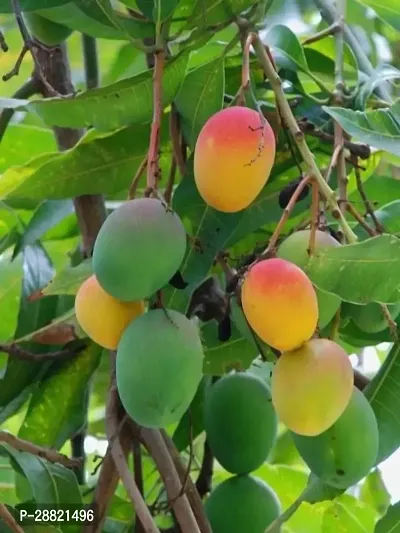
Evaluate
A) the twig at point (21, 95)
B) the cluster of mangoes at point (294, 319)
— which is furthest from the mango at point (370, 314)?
the twig at point (21, 95)

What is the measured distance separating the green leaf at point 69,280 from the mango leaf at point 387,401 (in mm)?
201

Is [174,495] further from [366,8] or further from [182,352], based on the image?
[366,8]

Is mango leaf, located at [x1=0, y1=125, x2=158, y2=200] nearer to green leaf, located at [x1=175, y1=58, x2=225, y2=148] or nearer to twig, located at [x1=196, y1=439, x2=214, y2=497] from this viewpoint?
green leaf, located at [x1=175, y1=58, x2=225, y2=148]

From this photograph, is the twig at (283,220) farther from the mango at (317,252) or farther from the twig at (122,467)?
the twig at (122,467)

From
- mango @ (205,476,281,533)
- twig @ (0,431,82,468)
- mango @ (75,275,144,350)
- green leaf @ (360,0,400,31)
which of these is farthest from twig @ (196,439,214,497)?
green leaf @ (360,0,400,31)

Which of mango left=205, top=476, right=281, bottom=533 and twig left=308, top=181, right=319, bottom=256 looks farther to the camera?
mango left=205, top=476, right=281, bottom=533

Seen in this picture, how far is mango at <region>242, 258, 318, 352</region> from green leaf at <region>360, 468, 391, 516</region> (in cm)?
64

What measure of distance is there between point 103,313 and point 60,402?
0.88ft

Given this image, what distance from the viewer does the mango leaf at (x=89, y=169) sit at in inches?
25.2

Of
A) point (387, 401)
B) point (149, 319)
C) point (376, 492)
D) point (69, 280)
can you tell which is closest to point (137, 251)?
point (149, 319)

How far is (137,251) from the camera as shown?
1.51 ft

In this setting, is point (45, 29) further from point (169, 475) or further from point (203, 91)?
point (169, 475)

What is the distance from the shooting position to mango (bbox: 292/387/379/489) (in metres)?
0.50

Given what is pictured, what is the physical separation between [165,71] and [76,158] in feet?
0.36
